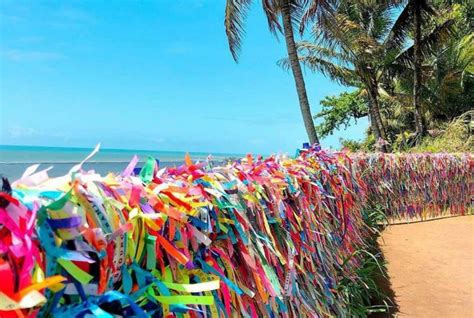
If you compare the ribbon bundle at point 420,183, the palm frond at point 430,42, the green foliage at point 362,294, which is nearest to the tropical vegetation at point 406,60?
the palm frond at point 430,42

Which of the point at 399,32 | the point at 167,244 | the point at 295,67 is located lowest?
the point at 167,244

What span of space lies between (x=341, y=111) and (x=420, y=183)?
1008 inches

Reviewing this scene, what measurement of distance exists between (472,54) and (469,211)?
14099mm

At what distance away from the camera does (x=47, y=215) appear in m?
1.00

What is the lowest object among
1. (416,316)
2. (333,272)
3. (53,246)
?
(416,316)

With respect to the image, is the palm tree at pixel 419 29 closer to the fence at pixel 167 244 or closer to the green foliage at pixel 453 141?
the green foliage at pixel 453 141

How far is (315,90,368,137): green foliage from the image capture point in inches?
1394

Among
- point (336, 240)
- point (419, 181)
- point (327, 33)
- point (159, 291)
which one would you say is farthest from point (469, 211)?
point (159, 291)

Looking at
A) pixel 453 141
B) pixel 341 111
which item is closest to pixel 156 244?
pixel 453 141

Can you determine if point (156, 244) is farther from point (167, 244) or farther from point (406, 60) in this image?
point (406, 60)

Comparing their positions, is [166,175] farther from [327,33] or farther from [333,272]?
[327,33]

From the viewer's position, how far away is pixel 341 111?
3606 cm

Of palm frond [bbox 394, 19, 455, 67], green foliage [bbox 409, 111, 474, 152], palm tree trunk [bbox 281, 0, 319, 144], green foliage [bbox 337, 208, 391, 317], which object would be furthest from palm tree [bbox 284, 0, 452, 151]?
green foliage [bbox 337, 208, 391, 317]

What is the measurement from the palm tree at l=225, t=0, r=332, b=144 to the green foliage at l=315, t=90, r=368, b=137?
24015 mm
